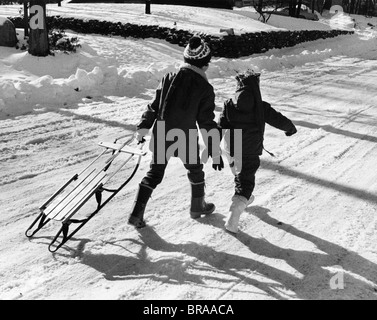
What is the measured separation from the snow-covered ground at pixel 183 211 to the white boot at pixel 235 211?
0.09m

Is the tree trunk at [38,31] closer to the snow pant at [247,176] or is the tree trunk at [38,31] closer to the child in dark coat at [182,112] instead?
the child in dark coat at [182,112]

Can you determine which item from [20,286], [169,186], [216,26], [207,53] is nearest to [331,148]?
[169,186]

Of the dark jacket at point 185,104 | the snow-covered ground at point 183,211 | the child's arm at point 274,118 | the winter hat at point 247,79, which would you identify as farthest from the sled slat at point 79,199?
the child's arm at point 274,118

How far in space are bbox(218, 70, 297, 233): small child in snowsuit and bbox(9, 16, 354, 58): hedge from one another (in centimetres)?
1041

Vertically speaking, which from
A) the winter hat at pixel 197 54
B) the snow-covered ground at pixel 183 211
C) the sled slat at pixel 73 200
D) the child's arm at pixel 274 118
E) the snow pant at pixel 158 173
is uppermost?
the winter hat at pixel 197 54

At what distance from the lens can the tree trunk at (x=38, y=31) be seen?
35.6 feet

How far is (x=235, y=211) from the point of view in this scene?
4078mm

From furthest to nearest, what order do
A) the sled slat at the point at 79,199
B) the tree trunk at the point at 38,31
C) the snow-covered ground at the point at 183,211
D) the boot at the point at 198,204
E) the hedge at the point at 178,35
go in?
the hedge at the point at 178,35, the tree trunk at the point at 38,31, the boot at the point at 198,204, the sled slat at the point at 79,199, the snow-covered ground at the point at 183,211

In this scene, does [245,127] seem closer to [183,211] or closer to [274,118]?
[274,118]

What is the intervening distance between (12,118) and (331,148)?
478 cm

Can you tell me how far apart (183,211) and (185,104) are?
3.92 feet

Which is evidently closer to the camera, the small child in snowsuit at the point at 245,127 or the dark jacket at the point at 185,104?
the dark jacket at the point at 185,104

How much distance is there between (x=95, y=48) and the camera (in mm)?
13266
